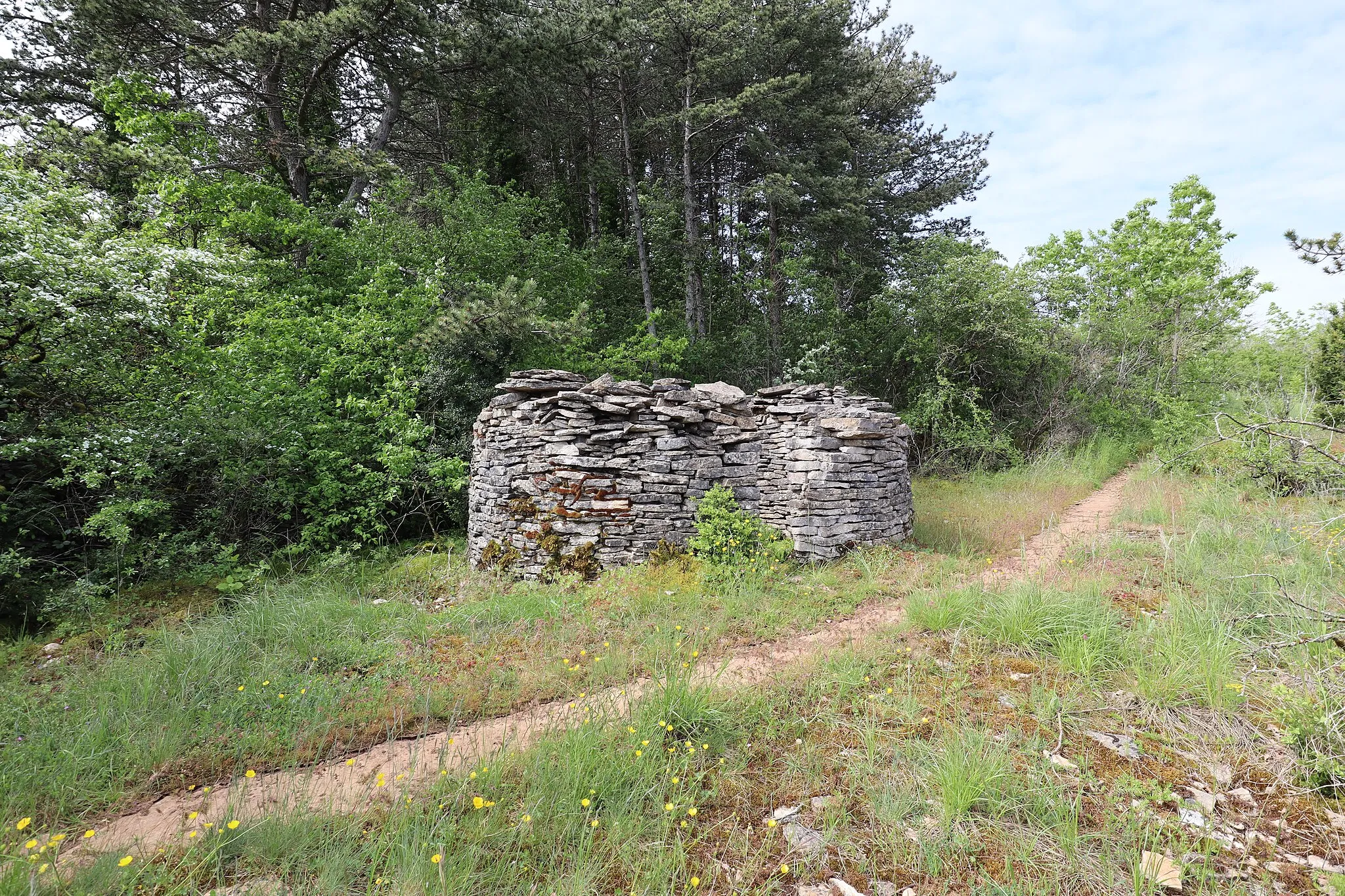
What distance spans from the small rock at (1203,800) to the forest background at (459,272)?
3.15m

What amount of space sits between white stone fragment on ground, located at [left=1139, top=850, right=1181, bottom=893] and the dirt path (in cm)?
214

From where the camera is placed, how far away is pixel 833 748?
125 inches

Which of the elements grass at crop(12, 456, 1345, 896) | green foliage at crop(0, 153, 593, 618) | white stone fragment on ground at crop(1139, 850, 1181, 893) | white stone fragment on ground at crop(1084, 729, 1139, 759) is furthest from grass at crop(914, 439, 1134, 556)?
green foliage at crop(0, 153, 593, 618)

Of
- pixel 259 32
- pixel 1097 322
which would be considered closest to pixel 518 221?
pixel 259 32

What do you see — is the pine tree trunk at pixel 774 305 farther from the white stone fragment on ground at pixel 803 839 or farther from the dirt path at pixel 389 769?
the white stone fragment on ground at pixel 803 839

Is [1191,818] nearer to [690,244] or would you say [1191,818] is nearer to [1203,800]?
[1203,800]

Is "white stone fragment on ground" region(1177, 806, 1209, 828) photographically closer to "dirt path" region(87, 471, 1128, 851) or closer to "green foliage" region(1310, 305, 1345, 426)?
"dirt path" region(87, 471, 1128, 851)

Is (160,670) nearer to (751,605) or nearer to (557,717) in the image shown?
(557,717)

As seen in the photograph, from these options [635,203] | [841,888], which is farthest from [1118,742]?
[635,203]

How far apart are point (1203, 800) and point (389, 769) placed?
15.1 feet

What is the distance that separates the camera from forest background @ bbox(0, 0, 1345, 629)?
6402 mm

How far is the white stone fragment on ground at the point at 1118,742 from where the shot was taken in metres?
3.06

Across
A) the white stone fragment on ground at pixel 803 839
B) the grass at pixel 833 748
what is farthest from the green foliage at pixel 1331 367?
the white stone fragment on ground at pixel 803 839

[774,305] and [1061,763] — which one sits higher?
[774,305]
